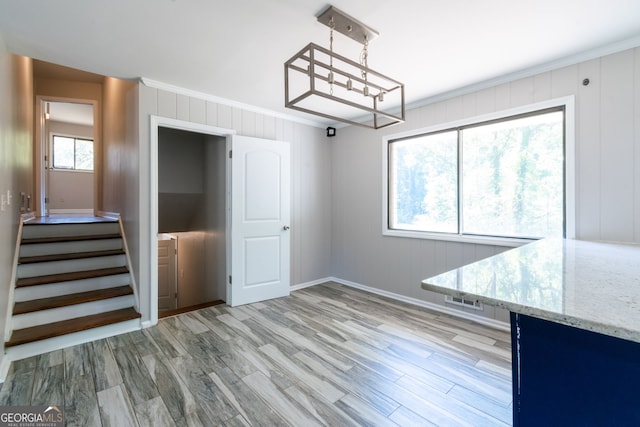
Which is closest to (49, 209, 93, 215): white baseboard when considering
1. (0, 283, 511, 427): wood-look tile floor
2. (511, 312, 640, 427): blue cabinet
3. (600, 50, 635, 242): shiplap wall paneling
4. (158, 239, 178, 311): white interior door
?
(158, 239, 178, 311): white interior door

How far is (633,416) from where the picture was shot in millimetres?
732

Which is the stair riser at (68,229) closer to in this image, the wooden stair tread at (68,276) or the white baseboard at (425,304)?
the wooden stair tread at (68,276)

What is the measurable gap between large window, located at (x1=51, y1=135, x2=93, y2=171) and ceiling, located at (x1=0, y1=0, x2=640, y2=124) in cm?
563

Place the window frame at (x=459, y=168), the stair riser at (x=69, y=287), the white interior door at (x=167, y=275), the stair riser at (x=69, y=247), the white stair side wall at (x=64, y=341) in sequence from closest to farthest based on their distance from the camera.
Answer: the white stair side wall at (x=64, y=341)
the window frame at (x=459, y=168)
the stair riser at (x=69, y=287)
the stair riser at (x=69, y=247)
the white interior door at (x=167, y=275)

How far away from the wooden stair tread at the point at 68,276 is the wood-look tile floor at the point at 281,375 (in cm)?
78

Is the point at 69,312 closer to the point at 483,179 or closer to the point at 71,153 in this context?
the point at 483,179

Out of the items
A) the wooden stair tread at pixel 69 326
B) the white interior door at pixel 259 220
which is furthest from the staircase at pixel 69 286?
the white interior door at pixel 259 220

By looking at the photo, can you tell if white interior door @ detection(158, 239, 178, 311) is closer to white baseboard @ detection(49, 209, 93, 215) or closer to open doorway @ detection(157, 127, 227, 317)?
open doorway @ detection(157, 127, 227, 317)

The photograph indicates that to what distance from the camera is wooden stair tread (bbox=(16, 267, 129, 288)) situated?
8.91ft

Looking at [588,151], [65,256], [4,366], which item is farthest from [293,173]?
[4,366]

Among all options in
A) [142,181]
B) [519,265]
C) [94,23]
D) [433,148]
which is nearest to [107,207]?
[142,181]

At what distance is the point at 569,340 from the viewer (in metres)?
0.83

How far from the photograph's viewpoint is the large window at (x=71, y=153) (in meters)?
6.62

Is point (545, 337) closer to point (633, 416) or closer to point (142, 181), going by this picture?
point (633, 416)
